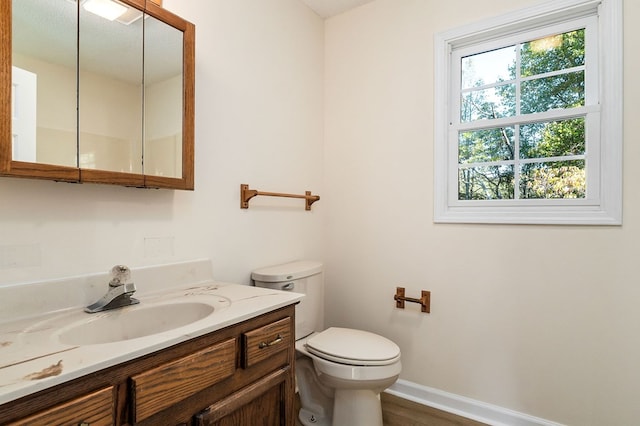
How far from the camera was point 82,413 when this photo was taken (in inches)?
26.7

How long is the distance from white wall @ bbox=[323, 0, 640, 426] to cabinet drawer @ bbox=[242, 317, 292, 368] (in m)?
1.04

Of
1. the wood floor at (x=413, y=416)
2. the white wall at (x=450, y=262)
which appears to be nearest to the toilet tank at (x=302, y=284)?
the white wall at (x=450, y=262)

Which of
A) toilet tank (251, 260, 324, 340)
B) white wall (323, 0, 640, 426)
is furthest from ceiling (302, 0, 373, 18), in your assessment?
toilet tank (251, 260, 324, 340)

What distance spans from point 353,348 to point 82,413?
3.77ft

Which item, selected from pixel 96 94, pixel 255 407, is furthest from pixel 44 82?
pixel 255 407

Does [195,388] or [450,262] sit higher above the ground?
[450,262]

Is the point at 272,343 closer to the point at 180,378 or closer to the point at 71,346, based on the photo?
the point at 180,378

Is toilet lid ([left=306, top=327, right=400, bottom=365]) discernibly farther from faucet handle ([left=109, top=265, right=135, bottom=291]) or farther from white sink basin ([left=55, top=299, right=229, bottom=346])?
faucet handle ([left=109, top=265, right=135, bottom=291])

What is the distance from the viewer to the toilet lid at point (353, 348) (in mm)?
1520

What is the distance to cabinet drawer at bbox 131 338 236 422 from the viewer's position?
0.78m

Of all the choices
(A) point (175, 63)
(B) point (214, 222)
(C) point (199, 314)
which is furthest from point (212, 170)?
(C) point (199, 314)

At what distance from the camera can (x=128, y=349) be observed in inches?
30.0

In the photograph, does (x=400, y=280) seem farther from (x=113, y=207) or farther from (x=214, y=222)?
(x=113, y=207)

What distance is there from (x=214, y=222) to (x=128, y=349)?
2.89ft
